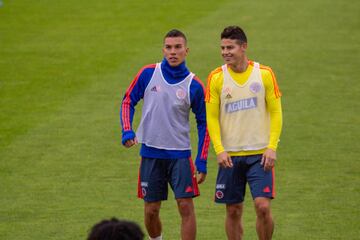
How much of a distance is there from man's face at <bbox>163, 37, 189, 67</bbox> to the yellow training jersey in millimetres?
383

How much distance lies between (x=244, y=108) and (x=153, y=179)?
115cm

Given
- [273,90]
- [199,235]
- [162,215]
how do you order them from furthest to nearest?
[162,215], [199,235], [273,90]

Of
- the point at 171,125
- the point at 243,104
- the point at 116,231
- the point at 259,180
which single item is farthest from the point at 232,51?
the point at 116,231

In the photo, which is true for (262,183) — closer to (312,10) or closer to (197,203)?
(197,203)

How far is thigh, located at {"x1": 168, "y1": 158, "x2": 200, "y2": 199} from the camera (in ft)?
33.3

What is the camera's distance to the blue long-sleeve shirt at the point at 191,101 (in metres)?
10.2

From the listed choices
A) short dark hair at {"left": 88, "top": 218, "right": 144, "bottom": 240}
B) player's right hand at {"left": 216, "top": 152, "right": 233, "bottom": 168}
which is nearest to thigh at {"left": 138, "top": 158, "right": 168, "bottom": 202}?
player's right hand at {"left": 216, "top": 152, "right": 233, "bottom": 168}

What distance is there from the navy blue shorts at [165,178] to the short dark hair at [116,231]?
163 inches

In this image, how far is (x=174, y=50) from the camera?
10148 millimetres

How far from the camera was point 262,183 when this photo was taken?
32.7ft

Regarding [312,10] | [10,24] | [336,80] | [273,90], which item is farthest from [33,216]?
[312,10]

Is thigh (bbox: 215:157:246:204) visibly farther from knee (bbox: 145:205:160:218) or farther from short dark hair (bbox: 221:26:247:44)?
short dark hair (bbox: 221:26:247:44)

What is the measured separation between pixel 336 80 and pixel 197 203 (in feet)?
22.6

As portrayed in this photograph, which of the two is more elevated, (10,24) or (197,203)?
(10,24)
